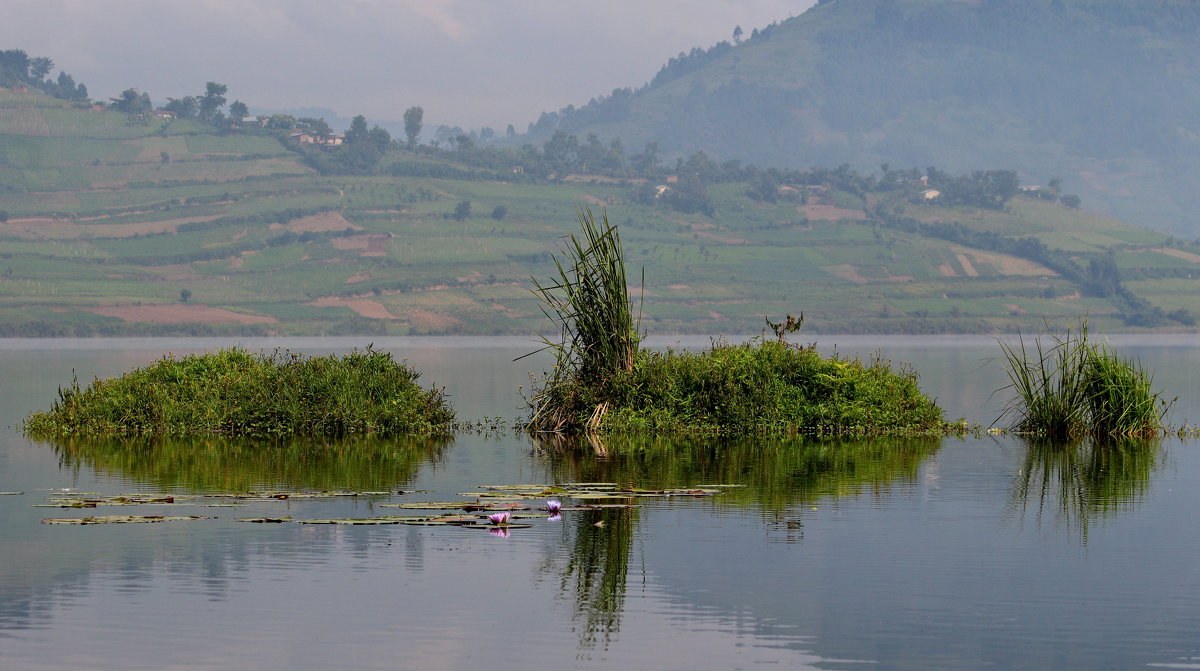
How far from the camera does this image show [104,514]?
54.8ft

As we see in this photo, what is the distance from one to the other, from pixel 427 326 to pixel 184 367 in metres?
160

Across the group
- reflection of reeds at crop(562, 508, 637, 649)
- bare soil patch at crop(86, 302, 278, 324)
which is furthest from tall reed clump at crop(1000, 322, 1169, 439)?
bare soil patch at crop(86, 302, 278, 324)

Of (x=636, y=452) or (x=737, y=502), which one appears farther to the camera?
(x=636, y=452)

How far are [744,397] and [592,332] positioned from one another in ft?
9.12

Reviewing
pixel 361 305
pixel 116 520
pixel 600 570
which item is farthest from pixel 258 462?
pixel 361 305

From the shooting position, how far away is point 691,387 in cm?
2659

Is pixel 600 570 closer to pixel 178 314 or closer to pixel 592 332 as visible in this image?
pixel 592 332

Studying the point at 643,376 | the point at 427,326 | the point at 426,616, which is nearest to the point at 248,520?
the point at 426,616

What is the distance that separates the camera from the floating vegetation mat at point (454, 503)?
1582cm

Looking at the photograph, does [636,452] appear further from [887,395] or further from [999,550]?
[999,550]

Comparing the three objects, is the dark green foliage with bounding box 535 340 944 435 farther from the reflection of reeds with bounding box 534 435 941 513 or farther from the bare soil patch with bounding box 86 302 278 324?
the bare soil patch with bounding box 86 302 278 324

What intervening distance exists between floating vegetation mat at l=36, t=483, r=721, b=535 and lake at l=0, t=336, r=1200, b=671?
0.55 ft

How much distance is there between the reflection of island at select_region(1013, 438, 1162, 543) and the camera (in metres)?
17.4

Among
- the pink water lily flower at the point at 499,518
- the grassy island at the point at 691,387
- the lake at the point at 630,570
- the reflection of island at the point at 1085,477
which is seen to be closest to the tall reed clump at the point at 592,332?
the grassy island at the point at 691,387
